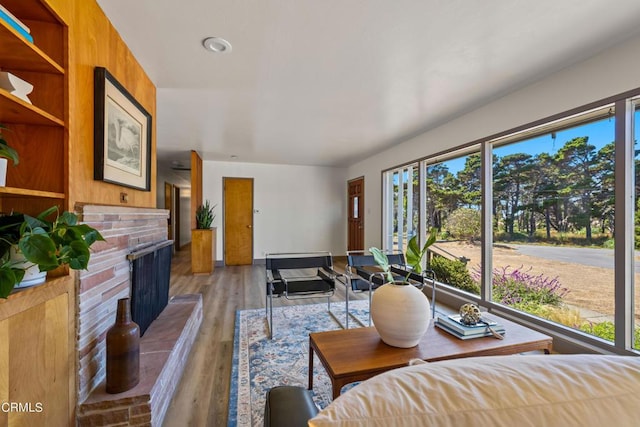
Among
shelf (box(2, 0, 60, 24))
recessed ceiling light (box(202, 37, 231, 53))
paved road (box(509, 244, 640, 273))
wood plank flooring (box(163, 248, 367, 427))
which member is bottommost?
wood plank flooring (box(163, 248, 367, 427))

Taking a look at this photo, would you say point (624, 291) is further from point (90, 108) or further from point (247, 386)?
point (90, 108)

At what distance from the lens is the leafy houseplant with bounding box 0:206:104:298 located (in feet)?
2.80

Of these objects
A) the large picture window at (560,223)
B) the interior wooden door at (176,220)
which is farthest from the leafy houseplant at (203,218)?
the large picture window at (560,223)

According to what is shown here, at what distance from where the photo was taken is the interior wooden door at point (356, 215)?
5977 mm

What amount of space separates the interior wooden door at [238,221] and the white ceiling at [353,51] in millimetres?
2753

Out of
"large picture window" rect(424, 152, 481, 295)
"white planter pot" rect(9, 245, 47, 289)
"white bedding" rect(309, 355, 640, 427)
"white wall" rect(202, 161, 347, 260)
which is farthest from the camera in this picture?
"white wall" rect(202, 161, 347, 260)

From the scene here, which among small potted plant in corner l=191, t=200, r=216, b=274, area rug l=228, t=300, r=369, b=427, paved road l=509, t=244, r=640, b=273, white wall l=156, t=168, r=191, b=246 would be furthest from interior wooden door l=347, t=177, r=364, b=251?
white wall l=156, t=168, r=191, b=246

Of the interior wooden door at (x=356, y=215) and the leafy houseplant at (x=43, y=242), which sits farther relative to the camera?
the interior wooden door at (x=356, y=215)

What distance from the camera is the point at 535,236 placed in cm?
257

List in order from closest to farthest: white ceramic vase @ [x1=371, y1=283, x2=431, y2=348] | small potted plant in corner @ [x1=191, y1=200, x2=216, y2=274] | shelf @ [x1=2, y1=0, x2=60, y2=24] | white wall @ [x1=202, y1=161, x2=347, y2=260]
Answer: shelf @ [x1=2, y1=0, x2=60, y2=24]
white ceramic vase @ [x1=371, y1=283, x2=431, y2=348]
small potted plant in corner @ [x1=191, y1=200, x2=216, y2=274]
white wall @ [x1=202, y1=161, x2=347, y2=260]

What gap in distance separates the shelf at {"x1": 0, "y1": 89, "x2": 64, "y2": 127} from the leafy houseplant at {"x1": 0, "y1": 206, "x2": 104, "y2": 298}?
0.41m

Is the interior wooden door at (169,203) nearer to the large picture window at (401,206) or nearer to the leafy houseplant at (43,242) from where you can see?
the large picture window at (401,206)

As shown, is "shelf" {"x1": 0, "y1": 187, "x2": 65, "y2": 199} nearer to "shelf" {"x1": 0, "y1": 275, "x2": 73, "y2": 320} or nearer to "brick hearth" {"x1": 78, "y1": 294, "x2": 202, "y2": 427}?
"shelf" {"x1": 0, "y1": 275, "x2": 73, "y2": 320}

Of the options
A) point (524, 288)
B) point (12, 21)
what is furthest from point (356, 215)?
point (12, 21)
